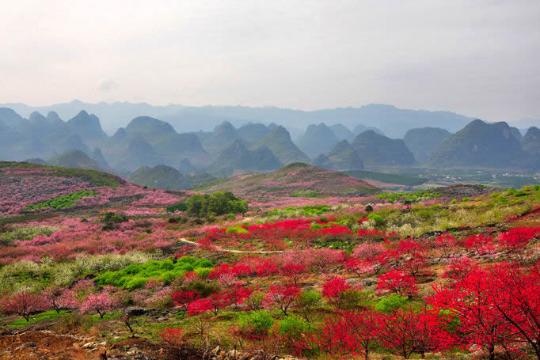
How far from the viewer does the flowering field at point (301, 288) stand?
32.6 ft

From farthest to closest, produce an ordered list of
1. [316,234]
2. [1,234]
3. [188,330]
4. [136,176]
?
[136,176]
[1,234]
[316,234]
[188,330]

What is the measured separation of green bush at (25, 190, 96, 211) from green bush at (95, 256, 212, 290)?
53129 millimetres

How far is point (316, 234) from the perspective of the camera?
110ft

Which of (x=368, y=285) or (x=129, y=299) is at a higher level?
(x=368, y=285)

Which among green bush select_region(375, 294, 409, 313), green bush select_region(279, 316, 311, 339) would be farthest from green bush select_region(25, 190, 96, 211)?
green bush select_region(375, 294, 409, 313)

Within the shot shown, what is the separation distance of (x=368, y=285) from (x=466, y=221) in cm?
1771

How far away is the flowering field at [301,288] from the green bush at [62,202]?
28.3 meters

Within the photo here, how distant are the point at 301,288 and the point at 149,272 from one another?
483 inches

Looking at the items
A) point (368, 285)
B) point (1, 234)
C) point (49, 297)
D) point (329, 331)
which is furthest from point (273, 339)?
point (1, 234)

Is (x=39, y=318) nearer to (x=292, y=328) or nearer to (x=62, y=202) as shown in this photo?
(x=292, y=328)

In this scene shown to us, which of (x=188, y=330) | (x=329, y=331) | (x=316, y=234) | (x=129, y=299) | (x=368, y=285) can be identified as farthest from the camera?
(x=316, y=234)

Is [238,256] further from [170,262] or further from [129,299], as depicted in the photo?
[129,299]

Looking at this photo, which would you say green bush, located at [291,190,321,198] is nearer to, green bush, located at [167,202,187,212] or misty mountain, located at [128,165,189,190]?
green bush, located at [167,202,187,212]

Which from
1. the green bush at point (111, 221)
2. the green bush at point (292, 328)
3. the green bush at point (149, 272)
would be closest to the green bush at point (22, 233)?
the green bush at point (111, 221)
